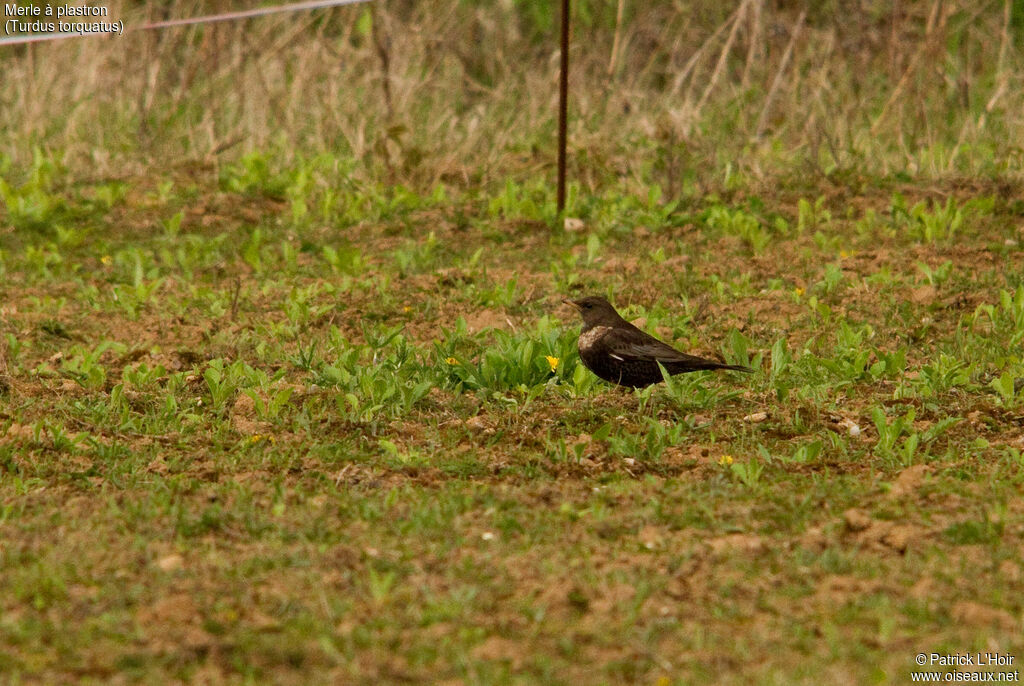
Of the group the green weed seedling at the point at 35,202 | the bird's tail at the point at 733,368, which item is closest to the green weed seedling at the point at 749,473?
the bird's tail at the point at 733,368

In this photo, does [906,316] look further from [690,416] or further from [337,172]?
[337,172]

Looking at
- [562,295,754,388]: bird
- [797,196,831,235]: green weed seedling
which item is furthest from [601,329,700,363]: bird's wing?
[797,196,831,235]: green weed seedling

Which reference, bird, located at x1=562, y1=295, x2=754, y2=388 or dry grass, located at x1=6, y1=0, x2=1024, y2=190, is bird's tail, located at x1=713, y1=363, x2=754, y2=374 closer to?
bird, located at x1=562, y1=295, x2=754, y2=388

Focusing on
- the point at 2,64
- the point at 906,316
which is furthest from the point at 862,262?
the point at 2,64

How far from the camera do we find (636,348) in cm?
557

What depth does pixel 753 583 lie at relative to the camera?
12.5ft

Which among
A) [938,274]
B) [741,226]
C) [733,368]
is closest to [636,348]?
[733,368]

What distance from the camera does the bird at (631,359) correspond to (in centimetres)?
553

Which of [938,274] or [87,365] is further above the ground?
[938,274]

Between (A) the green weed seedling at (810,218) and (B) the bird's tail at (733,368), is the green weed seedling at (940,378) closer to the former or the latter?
(B) the bird's tail at (733,368)

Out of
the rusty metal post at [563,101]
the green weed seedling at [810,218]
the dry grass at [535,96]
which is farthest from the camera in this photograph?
the dry grass at [535,96]

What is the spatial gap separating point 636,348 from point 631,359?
0.26 feet

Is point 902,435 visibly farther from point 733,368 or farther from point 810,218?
point 810,218

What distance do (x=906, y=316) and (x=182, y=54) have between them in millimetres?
7529
